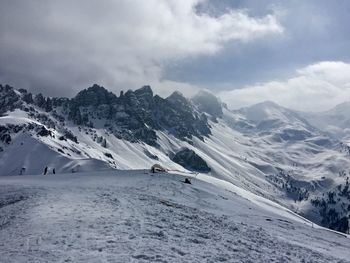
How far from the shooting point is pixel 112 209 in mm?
31891

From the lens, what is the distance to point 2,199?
35594 mm

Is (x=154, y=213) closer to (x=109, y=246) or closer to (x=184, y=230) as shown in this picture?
(x=184, y=230)

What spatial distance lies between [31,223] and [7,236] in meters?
2.47

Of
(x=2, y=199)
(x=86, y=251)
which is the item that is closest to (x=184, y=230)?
(x=86, y=251)

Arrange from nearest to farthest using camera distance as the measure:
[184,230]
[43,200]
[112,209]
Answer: [184,230], [112,209], [43,200]

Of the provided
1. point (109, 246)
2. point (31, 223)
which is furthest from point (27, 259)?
point (31, 223)

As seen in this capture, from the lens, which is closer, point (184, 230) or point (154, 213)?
point (184, 230)

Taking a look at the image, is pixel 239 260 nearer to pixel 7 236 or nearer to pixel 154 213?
pixel 154 213

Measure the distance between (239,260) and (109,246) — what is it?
7238 mm

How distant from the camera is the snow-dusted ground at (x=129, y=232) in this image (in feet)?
70.0

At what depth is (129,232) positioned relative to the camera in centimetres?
2522

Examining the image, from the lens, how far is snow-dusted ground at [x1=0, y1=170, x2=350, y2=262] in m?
21.3

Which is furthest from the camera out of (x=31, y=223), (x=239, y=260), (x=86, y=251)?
(x=31, y=223)

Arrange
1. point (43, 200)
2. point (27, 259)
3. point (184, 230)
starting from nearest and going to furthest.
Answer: point (27, 259) < point (184, 230) < point (43, 200)
